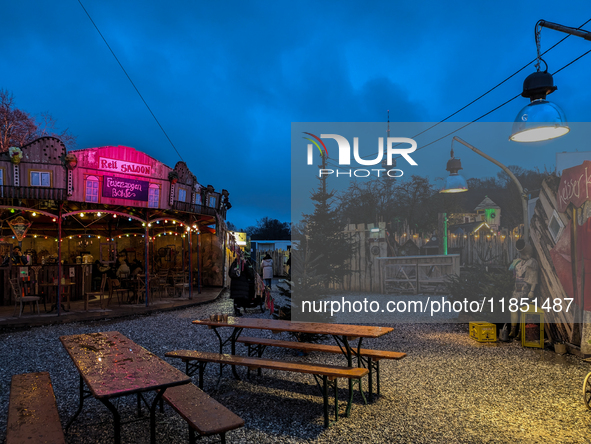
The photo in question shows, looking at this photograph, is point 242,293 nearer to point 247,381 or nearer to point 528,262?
point 247,381

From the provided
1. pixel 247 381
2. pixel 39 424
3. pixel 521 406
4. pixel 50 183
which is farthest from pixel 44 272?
pixel 521 406

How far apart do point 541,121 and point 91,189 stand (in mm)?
9840

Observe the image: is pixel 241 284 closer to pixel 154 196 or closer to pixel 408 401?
pixel 154 196

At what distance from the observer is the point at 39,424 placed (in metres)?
2.85

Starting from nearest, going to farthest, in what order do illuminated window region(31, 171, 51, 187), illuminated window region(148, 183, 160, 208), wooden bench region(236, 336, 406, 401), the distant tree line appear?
wooden bench region(236, 336, 406, 401) → illuminated window region(31, 171, 51, 187) → illuminated window region(148, 183, 160, 208) → the distant tree line

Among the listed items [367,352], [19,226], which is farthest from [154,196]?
[367,352]

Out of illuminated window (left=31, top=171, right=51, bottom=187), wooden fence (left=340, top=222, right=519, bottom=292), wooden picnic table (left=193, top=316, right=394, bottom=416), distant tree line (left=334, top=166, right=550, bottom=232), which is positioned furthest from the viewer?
distant tree line (left=334, top=166, right=550, bottom=232)

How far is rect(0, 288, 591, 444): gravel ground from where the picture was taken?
3453mm

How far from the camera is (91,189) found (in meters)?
9.77

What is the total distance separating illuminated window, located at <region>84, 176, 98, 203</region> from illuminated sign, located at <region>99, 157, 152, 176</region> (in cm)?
37

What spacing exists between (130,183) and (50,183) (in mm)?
1880

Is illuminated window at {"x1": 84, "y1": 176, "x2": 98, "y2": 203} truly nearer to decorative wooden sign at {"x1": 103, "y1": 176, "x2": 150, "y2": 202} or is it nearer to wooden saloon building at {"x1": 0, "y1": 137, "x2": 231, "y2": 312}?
wooden saloon building at {"x1": 0, "y1": 137, "x2": 231, "y2": 312}

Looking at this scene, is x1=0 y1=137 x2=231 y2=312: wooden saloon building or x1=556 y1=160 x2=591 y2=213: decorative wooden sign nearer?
x1=556 y1=160 x2=591 y2=213: decorative wooden sign

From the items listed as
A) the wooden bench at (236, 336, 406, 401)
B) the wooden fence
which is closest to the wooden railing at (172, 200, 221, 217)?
the wooden fence
